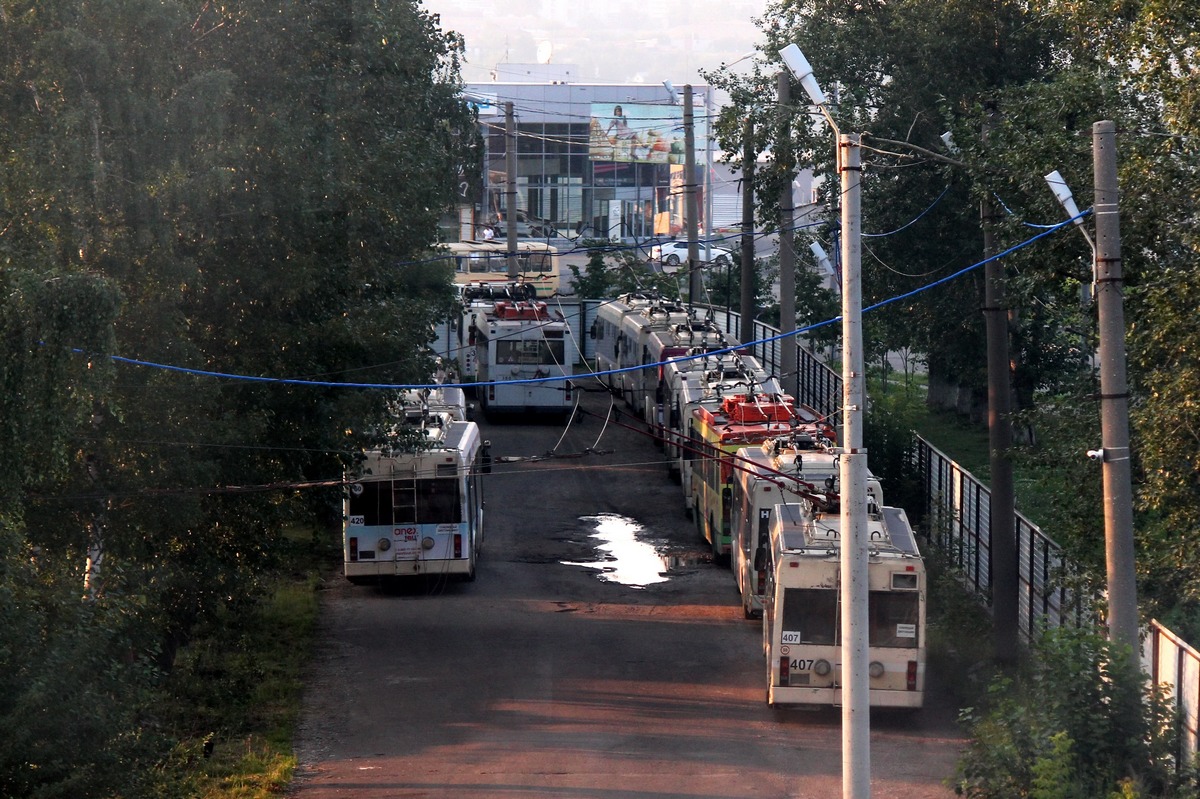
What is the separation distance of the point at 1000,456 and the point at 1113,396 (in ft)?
16.7

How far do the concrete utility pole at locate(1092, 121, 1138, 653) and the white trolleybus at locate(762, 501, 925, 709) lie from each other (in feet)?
14.0

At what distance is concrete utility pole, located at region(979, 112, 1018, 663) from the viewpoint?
56.0ft

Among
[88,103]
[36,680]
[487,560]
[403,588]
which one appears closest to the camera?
[36,680]

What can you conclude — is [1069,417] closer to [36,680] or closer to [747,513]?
[747,513]

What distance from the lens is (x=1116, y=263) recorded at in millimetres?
12133

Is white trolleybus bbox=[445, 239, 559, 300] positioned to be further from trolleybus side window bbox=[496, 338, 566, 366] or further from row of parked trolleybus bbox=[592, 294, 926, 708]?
row of parked trolleybus bbox=[592, 294, 926, 708]

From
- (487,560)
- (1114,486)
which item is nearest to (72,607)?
(1114,486)

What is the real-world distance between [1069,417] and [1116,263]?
4615 millimetres

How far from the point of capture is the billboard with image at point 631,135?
8531 cm

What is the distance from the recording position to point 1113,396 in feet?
40.2

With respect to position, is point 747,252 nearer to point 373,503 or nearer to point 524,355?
point 524,355

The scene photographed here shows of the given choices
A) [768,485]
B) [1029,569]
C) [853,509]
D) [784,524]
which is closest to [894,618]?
[784,524]

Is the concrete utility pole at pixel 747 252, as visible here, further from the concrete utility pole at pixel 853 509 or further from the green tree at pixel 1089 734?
the green tree at pixel 1089 734

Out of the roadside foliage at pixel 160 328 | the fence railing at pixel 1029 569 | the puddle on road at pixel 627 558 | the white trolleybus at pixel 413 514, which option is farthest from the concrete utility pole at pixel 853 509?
the puddle on road at pixel 627 558
